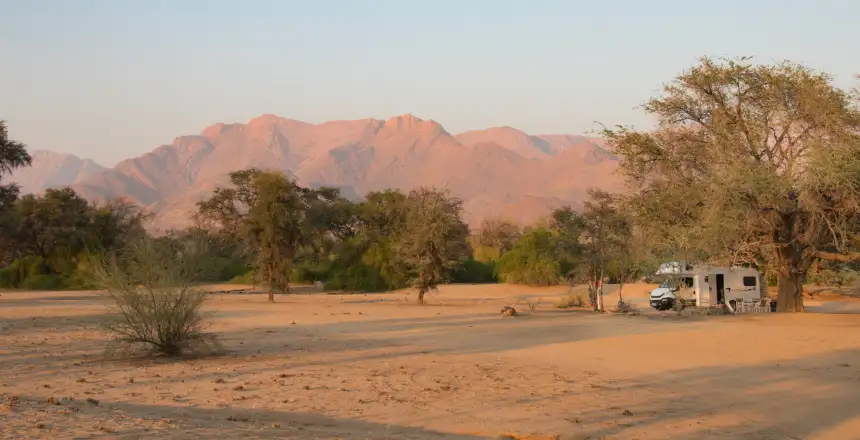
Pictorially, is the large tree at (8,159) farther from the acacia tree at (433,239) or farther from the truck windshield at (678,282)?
the truck windshield at (678,282)

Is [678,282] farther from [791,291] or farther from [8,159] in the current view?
[8,159]

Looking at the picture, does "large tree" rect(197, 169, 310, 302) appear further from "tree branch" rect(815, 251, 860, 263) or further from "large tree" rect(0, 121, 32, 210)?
"tree branch" rect(815, 251, 860, 263)

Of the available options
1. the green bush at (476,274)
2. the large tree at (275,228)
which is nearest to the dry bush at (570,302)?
the large tree at (275,228)

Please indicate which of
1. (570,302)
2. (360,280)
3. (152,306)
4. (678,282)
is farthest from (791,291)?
(360,280)

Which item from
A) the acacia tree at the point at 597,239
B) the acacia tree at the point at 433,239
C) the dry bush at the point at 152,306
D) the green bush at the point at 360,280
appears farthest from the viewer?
the green bush at the point at 360,280

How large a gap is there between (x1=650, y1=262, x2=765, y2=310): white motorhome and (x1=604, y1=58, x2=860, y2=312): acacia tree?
3600 millimetres

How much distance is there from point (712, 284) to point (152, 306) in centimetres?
2425

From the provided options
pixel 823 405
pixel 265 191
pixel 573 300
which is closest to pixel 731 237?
pixel 573 300

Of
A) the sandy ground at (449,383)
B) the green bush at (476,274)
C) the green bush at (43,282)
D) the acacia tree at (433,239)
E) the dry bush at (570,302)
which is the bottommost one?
the sandy ground at (449,383)

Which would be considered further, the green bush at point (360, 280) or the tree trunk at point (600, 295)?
the green bush at point (360, 280)

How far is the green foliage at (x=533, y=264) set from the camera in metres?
48.3

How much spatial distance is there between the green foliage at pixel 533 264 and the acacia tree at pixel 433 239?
12.4 meters

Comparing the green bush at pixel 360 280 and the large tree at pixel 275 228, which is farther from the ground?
the large tree at pixel 275 228

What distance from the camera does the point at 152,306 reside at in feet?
52.8
